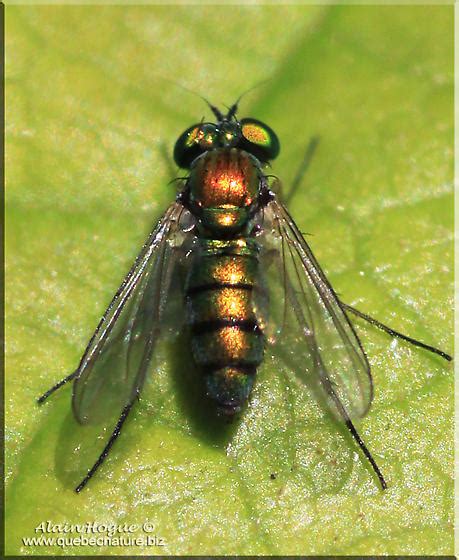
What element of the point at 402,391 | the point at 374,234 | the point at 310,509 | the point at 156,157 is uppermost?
the point at 156,157

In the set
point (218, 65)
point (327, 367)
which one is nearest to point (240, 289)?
point (327, 367)

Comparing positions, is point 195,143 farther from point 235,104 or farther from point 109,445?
point 109,445

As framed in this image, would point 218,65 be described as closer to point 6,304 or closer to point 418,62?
point 418,62

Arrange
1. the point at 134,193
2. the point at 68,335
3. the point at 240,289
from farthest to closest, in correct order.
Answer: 1. the point at 134,193
2. the point at 68,335
3. the point at 240,289

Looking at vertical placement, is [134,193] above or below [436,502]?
above

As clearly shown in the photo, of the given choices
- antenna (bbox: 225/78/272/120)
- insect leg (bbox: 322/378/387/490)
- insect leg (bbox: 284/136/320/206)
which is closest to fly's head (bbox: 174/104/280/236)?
antenna (bbox: 225/78/272/120)

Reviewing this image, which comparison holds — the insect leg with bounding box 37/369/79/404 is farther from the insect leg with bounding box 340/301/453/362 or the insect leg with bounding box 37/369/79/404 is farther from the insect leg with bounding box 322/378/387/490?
the insect leg with bounding box 340/301/453/362

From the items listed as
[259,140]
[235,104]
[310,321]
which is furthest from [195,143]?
[310,321]
